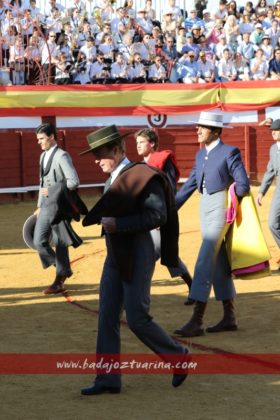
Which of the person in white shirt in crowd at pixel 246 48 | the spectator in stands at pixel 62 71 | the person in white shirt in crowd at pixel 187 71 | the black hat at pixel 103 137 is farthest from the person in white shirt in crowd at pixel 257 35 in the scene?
the black hat at pixel 103 137

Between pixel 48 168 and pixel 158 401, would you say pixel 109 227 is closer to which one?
pixel 158 401

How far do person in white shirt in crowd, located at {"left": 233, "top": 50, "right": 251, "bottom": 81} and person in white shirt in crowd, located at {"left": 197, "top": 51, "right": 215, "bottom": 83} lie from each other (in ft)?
2.73

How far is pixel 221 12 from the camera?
78.6ft

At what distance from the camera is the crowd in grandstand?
63.3 ft

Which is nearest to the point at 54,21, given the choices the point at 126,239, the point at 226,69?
the point at 226,69

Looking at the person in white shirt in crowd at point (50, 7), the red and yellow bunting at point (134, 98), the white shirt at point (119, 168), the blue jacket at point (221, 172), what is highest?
the person in white shirt in crowd at point (50, 7)

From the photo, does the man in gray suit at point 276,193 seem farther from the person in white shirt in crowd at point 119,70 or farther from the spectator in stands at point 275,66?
the spectator in stands at point 275,66

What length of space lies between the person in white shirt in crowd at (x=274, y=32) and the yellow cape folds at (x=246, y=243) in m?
16.5

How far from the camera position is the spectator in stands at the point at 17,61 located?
19.0 metres

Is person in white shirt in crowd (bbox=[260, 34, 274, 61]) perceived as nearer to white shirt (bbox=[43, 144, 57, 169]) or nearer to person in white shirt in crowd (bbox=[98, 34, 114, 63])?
person in white shirt in crowd (bbox=[98, 34, 114, 63])

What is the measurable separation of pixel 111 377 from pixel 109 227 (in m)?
0.85

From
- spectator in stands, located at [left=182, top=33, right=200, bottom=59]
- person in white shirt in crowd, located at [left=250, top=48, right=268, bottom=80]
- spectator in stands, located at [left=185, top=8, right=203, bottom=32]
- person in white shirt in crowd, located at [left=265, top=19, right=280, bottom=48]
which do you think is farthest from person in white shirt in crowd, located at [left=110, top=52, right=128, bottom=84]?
person in white shirt in crowd, located at [left=265, top=19, right=280, bottom=48]

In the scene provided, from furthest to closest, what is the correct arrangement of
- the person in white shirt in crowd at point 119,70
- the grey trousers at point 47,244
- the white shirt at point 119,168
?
the person in white shirt in crowd at point 119,70 → the grey trousers at point 47,244 → the white shirt at point 119,168

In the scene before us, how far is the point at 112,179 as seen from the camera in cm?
557
